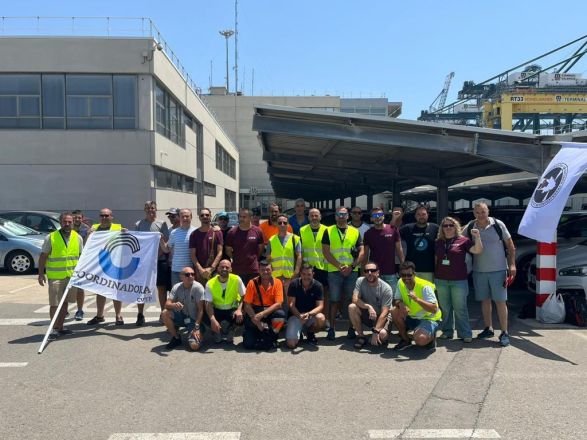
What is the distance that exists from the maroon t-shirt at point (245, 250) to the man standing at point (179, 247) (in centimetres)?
69

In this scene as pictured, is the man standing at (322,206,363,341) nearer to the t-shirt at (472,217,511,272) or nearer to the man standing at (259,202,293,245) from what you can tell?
the man standing at (259,202,293,245)

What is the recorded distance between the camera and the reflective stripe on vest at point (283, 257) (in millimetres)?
7188

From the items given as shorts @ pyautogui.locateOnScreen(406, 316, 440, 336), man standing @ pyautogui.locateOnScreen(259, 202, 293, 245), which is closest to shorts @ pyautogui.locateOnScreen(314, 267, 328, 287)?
man standing @ pyautogui.locateOnScreen(259, 202, 293, 245)

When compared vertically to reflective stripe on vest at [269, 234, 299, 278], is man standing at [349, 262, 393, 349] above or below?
below

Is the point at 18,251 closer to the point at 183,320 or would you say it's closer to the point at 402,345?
the point at 183,320

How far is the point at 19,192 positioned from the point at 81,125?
3631 millimetres

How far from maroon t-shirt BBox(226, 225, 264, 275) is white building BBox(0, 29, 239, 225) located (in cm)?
1397

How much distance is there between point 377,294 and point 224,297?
2.05m

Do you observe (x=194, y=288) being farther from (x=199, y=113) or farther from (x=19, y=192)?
(x=199, y=113)

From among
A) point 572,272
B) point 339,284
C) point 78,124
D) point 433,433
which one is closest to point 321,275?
point 339,284

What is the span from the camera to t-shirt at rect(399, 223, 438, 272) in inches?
279

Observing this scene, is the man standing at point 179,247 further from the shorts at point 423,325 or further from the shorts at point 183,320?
the shorts at point 423,325

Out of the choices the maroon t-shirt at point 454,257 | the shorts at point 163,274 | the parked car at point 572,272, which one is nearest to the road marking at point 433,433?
the maroon t-shirt at point 454,257

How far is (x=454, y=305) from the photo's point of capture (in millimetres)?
6844
